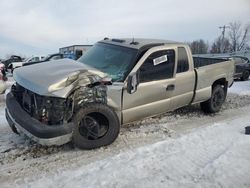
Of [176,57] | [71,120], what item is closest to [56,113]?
[71,120]

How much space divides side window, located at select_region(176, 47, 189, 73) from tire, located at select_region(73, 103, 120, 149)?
7.10ft

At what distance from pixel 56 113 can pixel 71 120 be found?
0.28 metres

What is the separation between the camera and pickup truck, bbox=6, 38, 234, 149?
Result: 5.17 meters

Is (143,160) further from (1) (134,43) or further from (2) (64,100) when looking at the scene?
(1) (134,43)

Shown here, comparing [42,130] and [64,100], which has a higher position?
[64,100]

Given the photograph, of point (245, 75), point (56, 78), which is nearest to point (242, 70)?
point (245, 75)

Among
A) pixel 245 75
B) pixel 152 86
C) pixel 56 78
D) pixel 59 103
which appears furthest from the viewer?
pixel 245 75

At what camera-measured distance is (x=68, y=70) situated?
5.60 m

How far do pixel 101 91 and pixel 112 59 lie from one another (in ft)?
3.84

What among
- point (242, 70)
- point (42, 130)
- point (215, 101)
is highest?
point (42, 130)

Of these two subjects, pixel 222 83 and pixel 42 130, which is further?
pixel 222 83

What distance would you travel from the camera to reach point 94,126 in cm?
556

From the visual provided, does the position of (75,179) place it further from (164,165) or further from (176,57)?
(176,57)

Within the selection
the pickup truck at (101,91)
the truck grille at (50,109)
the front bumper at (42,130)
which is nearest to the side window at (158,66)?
the pickup truck at (101,91)
